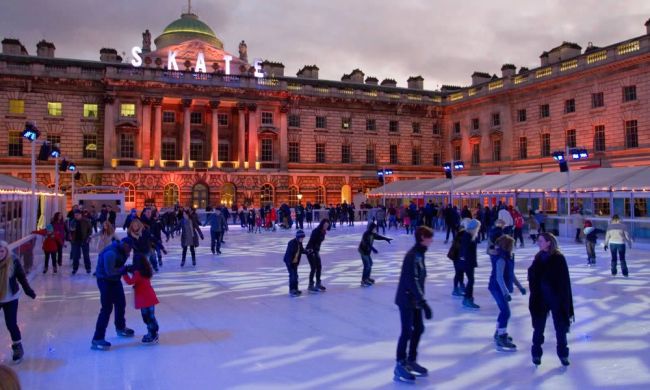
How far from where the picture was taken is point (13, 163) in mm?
40062

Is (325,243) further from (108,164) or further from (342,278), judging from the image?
(108,164)

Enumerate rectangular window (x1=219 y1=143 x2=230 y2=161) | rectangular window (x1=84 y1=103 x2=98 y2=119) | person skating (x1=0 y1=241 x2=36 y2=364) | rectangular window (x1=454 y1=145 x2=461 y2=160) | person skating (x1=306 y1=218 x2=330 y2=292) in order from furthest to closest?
rectangular window (x1=454 y1=145 x2=461 y2=160) → rectangular window (x1=219 y1=143 x2=230 y2=161) → rectangular window (x1=84 y1=103 x2=98 y2=119) → person skating (x1=306 y1=218 x2=330 y2=292) → person skating (x1=0 y1=241 x2=36 y2=364)

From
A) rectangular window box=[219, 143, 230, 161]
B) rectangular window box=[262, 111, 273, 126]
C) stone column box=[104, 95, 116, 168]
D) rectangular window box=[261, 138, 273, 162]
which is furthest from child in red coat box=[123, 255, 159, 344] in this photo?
rectangular window box=[219, 143, 230, 161]

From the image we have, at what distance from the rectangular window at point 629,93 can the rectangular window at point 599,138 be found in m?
2.48

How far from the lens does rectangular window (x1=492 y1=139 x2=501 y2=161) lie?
150ft

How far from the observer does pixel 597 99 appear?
1470 inches

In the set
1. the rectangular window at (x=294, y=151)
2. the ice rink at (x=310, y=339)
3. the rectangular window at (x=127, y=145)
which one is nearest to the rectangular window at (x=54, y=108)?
the rectangular window at (x=127, y=145)

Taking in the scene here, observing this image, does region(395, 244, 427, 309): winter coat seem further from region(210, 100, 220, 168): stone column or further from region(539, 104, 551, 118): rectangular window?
region(210, 100, 220, 168): stone column

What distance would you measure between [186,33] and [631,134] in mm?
40957

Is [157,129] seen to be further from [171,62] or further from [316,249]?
[316,249]

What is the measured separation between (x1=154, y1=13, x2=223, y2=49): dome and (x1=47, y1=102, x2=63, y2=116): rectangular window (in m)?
14.6

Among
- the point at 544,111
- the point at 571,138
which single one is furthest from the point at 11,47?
the point at 571,138


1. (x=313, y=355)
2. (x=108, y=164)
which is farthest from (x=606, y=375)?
(x=108, y=164)

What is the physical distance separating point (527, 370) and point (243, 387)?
327 cm
